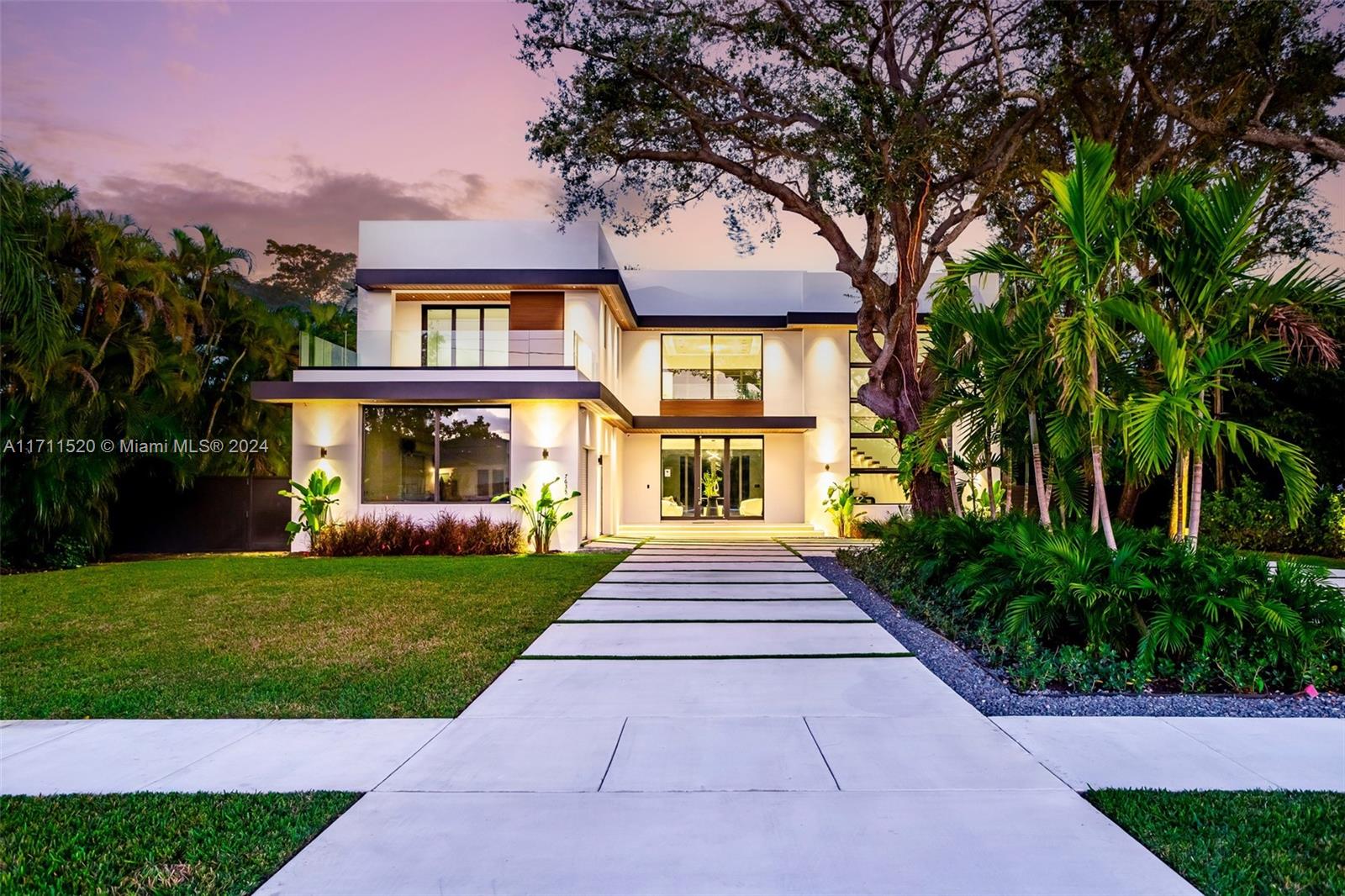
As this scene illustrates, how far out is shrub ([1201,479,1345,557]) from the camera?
14.4 metres

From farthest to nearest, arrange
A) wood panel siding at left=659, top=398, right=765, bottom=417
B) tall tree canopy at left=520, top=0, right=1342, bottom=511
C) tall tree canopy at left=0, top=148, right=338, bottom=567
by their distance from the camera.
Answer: wood panel siding at left=659, top=398, right=765, bottom=417 < tall tree canopy at left=0, top=148, right=338, bottom=567 < tall tree canopy at left=520, top=0, right=1342, bottom=511

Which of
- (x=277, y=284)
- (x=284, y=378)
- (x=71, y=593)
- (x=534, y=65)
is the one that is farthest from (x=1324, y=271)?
(x=277, y=284)

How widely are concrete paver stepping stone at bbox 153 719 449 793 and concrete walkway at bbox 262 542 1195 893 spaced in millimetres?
173

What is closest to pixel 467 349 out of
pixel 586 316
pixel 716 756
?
pixel 586 316

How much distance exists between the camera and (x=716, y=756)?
3.98 meters

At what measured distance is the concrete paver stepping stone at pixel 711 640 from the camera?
6555mm

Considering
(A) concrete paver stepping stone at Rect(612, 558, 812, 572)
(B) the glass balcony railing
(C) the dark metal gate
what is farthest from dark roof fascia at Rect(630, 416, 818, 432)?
(C) the dark metal gate

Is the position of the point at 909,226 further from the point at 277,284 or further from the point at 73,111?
the point at 277,284

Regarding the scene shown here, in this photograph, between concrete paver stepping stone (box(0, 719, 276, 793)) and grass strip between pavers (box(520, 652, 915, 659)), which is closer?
concrete paver stepping stone (box(0, 719, 276, 793))

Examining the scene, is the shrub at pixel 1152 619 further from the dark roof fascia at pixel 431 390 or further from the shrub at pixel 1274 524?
the shrub at pixel 1274 524

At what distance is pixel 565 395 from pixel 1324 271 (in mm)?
11104

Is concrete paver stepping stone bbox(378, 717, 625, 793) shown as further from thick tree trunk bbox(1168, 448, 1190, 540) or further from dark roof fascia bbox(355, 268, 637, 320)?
dark roof fascia bbox(355, 268, 637, 320)

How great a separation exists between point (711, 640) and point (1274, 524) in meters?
13.1

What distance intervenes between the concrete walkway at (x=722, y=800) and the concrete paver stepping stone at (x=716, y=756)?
0.05 ft
